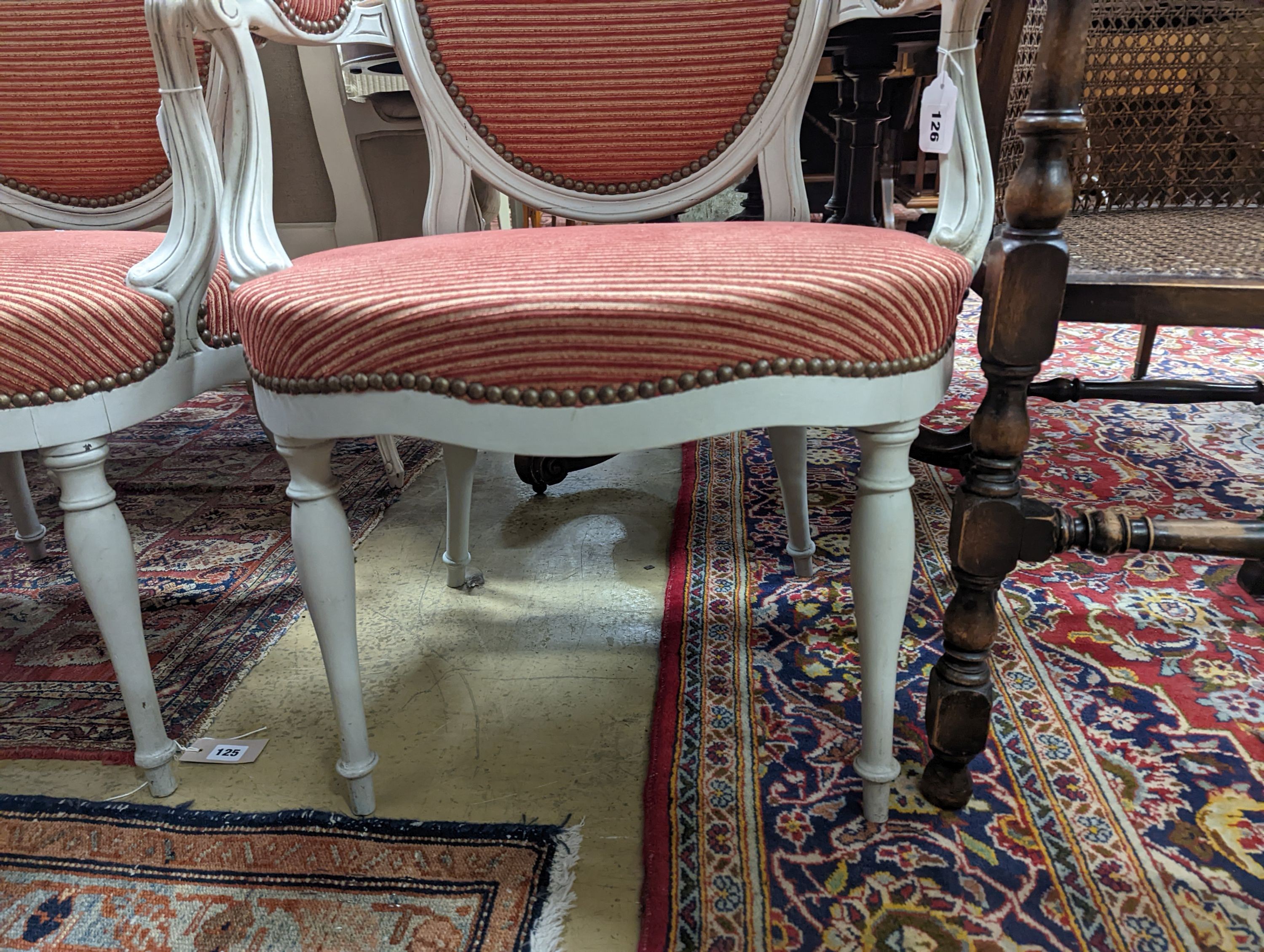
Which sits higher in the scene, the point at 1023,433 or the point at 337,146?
the point at 337,146

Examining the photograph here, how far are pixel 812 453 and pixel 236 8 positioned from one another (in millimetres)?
1411

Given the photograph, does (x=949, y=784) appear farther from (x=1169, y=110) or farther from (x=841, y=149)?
(x=841, y=149)

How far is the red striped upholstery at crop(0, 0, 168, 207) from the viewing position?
1.17 m

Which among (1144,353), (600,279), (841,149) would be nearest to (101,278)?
(600,279)

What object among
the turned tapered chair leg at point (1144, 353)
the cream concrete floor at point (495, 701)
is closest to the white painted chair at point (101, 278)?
the cream concrete floor at point (495, 701)

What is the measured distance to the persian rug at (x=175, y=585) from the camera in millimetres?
1129

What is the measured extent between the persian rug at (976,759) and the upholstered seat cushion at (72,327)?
0.72 metres

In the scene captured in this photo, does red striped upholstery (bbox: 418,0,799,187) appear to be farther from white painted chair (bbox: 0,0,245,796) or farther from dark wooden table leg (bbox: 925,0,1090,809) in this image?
dark wooden table leg (bbox: 925,0,1090,809)

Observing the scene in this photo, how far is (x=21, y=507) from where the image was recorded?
59.7 inches

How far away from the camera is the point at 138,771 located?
102cm

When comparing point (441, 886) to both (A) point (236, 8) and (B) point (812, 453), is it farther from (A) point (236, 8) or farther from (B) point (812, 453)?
(B) point (812, 453)

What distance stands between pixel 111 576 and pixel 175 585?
637mm

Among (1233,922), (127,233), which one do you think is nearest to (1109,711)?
(1233,922)

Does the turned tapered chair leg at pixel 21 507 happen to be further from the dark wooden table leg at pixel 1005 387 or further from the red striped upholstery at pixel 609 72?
the dark wooden table leg at pixel 1005 387
